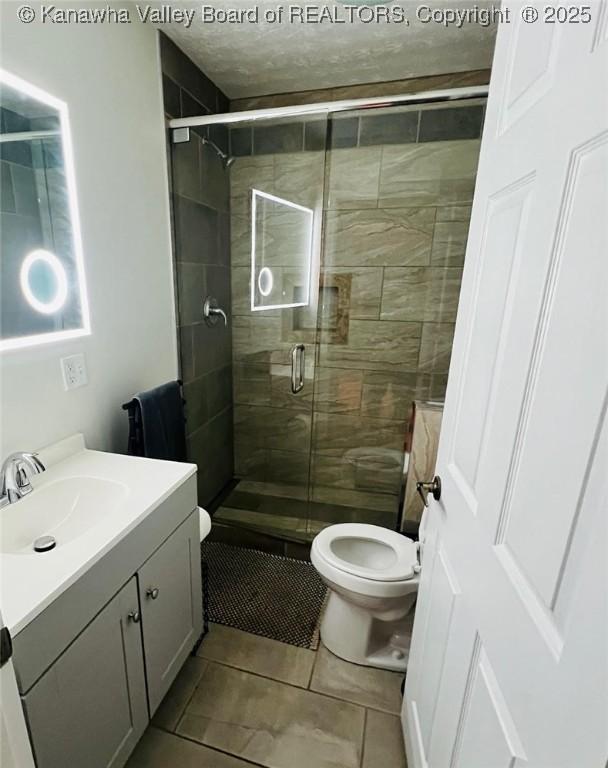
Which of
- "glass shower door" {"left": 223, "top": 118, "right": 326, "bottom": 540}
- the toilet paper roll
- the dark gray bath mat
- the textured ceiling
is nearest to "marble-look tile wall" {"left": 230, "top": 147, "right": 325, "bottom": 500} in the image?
"glass shower door" {"left": 223, "top": 118, "right": 326, "bottom": 540}

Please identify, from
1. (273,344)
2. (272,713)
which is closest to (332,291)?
(273,344)

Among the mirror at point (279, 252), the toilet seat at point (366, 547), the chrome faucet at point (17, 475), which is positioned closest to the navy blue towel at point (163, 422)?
the chrome faucet at point (17, 475)

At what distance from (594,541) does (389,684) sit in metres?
1.43

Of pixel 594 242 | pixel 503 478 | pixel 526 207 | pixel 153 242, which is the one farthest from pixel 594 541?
pixel 153 242

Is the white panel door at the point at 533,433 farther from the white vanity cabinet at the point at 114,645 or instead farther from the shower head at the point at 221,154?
the shower head at the point at 221,154

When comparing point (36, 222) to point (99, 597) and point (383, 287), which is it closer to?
point (99, 597)

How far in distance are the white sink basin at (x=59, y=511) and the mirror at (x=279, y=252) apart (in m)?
1.62

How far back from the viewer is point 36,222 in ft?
4.04

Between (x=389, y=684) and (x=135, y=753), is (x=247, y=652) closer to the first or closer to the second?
(x=135, y=753)

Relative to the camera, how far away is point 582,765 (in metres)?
0.43

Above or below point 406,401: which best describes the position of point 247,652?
below

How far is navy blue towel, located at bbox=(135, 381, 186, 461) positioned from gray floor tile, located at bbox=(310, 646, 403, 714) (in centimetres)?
109

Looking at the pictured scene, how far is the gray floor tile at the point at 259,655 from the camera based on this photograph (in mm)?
1496

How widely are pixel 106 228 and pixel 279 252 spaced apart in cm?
119
